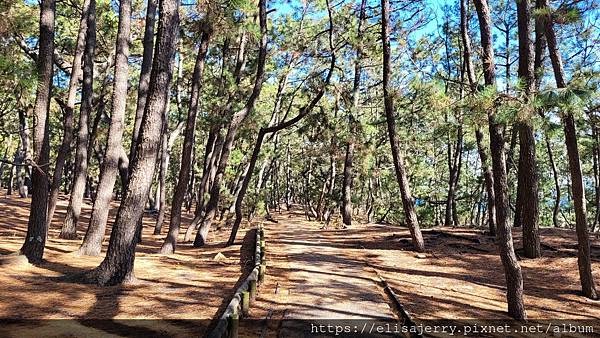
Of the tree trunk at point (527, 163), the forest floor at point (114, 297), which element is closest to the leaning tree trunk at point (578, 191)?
the tree trunk at point (527, 163)

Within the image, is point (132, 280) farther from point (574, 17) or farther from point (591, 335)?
point (574, 17)

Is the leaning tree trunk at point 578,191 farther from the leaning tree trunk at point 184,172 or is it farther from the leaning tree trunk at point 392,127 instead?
the leaning tree trunk at point 184,172

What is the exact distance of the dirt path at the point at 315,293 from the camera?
6500 mm

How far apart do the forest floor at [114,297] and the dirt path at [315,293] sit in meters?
0.82

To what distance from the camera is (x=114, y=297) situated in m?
7.35

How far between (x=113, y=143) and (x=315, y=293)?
21.7 feet

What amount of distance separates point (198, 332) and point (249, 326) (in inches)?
31.4

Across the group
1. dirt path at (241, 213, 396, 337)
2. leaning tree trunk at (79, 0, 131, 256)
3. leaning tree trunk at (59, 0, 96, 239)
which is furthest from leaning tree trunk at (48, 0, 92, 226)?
dirt path at (241, 213, 396, 337)

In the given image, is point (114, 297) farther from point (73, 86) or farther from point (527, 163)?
point (527, 163)

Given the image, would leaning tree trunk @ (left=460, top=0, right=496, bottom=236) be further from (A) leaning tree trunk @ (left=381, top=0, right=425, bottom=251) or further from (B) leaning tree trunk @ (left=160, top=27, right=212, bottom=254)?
(B) leaning tree trunk @ (left=160, top=27, right=212, bottom=254)

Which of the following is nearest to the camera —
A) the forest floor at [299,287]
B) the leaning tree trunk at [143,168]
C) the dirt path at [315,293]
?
the forest floor at [299,287]

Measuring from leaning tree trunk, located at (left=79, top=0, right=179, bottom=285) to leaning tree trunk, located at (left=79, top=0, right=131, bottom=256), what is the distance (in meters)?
3.25

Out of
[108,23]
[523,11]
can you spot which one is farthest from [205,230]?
[523,11]

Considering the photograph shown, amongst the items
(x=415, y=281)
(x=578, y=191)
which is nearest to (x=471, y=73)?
(x=578, y=191)
